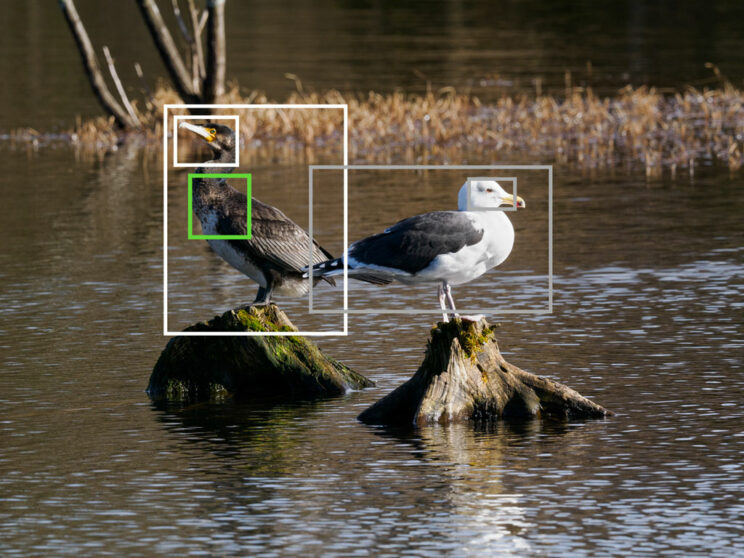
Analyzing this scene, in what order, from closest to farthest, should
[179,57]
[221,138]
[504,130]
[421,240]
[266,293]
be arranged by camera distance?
Result: [421,240] → [221,138] → [266,293] → [504,130] → [179,57]

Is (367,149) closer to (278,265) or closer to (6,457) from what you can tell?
(278,265)

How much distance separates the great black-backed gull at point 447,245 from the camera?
1191 centimetres

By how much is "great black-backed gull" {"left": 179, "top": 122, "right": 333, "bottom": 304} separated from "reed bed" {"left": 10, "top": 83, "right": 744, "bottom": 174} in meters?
15.8

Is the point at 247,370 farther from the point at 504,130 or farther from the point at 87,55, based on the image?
the point at 87,55

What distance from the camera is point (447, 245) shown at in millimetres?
12133

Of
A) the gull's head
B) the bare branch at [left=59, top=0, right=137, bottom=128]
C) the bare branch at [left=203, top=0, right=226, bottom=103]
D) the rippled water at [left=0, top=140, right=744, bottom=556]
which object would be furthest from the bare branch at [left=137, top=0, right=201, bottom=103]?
the gull's head

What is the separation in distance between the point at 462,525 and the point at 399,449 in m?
1.96

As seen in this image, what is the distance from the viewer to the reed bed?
1246 inches

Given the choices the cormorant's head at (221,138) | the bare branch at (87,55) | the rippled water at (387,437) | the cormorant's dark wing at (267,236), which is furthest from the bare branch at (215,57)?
the cormorant's dark wing at (267,236)

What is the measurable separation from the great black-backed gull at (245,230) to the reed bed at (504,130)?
624 inches

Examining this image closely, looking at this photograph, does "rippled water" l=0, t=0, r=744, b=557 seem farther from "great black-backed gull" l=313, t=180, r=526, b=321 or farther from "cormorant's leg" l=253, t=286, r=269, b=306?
"great black-backed gull" l=313, t=180, r=526, b=321

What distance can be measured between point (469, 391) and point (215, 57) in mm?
21867

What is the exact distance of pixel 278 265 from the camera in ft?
47.4

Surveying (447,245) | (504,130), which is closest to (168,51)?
(504,130)
